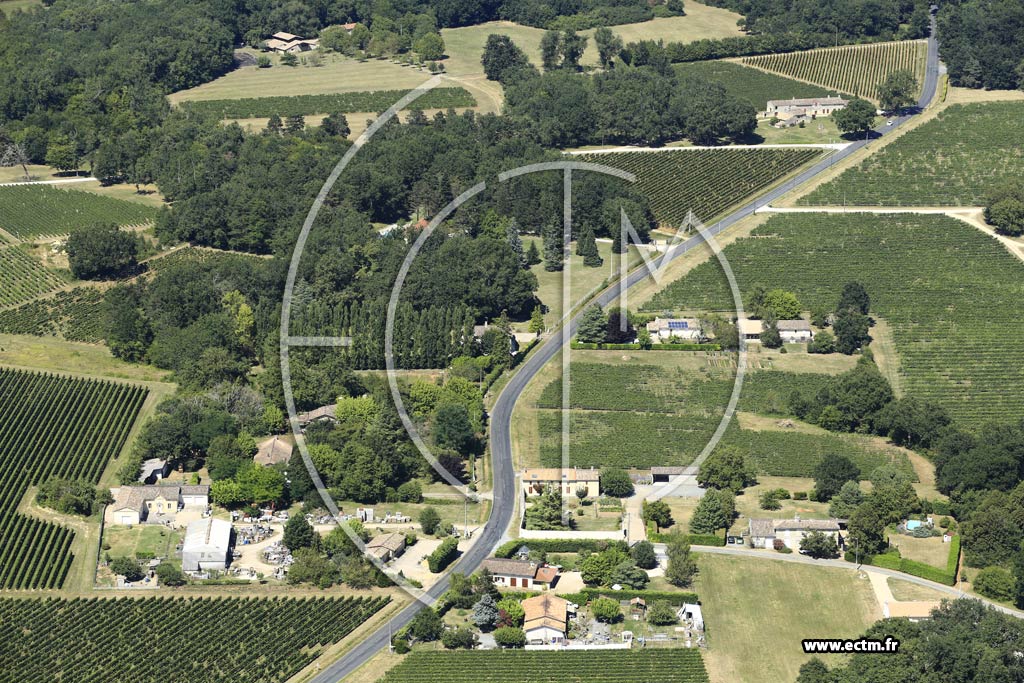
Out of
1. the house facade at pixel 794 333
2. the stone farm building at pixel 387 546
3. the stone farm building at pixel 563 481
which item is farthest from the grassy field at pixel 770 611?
the house facade at pixel 794 333

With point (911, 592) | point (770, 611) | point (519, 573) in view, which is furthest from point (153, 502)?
point (911, 592)

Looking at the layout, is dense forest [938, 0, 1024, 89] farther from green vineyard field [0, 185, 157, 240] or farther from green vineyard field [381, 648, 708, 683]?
green vineyard field [381, 648, 708, 683]

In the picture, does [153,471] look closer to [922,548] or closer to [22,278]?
[22,278]

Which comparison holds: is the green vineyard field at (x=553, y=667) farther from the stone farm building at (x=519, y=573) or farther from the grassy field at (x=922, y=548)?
the grassy field at (x=922, y=548)

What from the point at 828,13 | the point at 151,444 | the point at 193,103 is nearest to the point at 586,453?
the point at 151,444

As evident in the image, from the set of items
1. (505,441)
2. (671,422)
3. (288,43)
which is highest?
(288,43)

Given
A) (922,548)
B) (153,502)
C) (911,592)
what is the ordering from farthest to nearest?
(153,502) → (922,548) → (911,592)
